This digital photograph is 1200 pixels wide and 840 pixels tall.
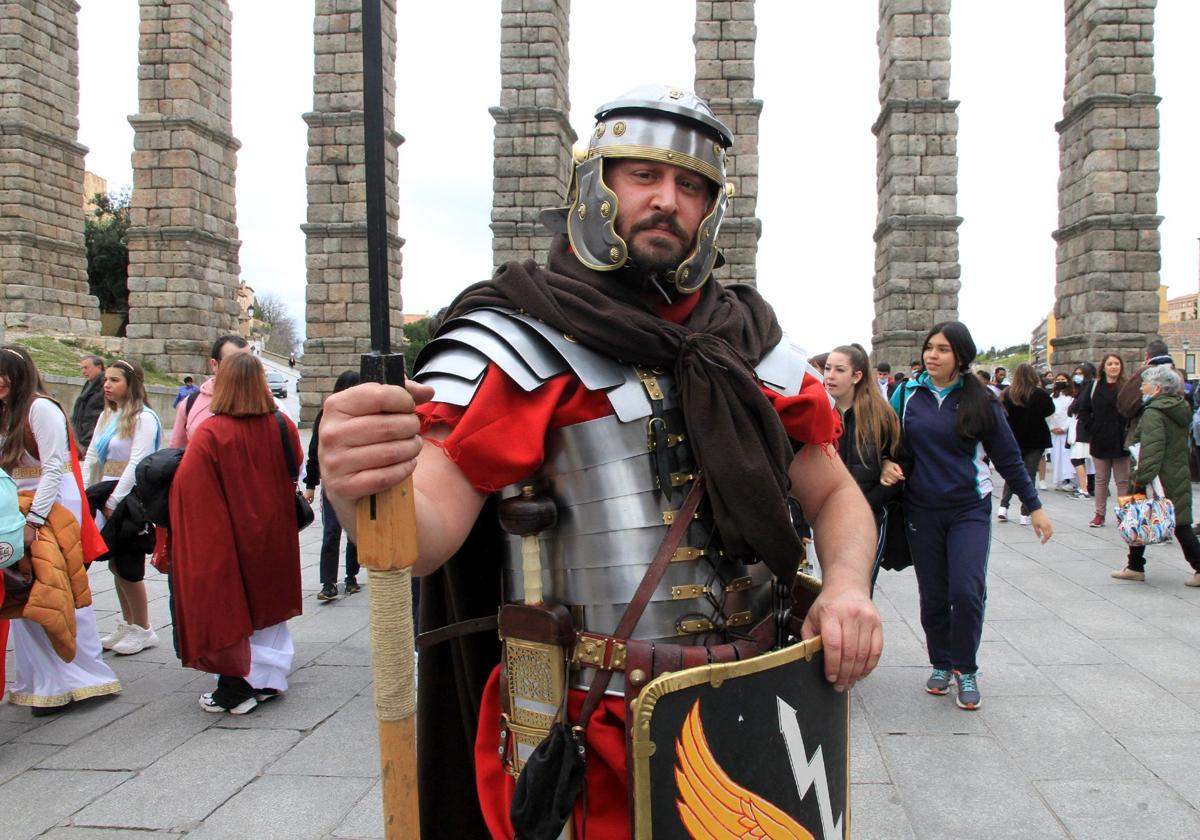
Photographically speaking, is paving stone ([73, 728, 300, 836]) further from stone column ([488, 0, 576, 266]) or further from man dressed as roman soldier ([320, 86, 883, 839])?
stone column ([488, 0, 576, 266])

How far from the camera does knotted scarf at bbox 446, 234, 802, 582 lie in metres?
1.58

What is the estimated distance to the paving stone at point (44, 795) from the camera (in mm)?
3188

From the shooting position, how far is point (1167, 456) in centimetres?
688

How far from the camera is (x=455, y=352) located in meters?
1.66

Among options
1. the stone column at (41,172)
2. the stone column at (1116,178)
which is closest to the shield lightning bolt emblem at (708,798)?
the stone column at (1116,178)

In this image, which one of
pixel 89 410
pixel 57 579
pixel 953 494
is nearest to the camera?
pixel 57 579

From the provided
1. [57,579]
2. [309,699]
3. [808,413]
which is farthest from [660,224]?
A: [57,579]

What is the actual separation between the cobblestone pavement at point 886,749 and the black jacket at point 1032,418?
3777mm

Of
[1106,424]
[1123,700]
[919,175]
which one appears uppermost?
[919,175]

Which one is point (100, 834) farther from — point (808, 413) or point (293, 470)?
point (808, 413)

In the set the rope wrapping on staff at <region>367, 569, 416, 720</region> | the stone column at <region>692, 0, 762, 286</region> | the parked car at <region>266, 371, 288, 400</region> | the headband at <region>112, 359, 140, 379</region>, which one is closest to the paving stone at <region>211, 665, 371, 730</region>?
the headband at <region>112, 359, 140, 379</region>

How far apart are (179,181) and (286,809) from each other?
55.2 ft

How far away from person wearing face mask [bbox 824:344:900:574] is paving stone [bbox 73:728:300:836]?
3237 millimetres

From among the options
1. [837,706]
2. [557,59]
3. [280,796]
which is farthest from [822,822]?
[557,59]
